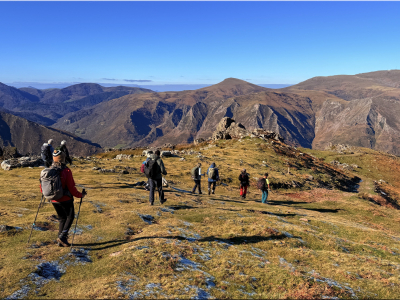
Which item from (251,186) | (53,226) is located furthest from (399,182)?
(53,226)

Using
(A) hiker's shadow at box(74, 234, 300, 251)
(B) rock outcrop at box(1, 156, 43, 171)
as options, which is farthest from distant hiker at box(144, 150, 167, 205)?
(B) rock outcrop at box(1, 156, 43, 171)

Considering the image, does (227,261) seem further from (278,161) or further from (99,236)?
(278,161)

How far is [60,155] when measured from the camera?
1004 centimetres

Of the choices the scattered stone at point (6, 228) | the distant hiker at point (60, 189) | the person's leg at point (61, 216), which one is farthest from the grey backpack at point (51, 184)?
the scattered stone at point (6, 228)

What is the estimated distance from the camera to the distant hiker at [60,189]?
959 cm

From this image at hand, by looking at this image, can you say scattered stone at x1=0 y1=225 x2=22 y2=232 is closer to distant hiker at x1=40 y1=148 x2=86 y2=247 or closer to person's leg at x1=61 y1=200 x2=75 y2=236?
distant hiker at x1=40 y1=148 x2=86 y2=247

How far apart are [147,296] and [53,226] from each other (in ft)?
27.2

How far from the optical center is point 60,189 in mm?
9688

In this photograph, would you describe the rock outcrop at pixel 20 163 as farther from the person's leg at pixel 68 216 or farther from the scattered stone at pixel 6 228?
the person's leg at pixel 68 216

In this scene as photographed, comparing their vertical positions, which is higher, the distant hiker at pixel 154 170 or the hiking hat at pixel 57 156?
the hiking hat at pixel 57 156

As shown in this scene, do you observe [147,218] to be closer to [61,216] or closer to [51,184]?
[61,216]

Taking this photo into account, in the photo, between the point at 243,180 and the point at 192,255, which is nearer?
the point at 192,255

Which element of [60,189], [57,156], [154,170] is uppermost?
[57,156]

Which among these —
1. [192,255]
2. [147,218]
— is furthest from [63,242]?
[147,218]
